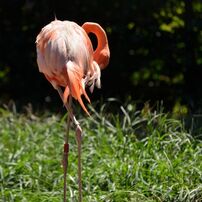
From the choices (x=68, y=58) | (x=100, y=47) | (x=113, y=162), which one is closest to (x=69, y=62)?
(x=68, y=58)

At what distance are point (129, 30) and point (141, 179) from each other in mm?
2886

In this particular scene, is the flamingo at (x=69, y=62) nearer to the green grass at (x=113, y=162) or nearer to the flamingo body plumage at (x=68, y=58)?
the flamingo body plumage at (x=68, y=58)

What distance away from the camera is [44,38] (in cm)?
404

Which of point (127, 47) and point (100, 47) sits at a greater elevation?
point (100, 47)

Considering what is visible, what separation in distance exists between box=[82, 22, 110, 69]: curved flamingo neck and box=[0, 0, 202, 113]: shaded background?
1.87 metres

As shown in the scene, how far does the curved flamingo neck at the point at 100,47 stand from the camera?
14.9 feet

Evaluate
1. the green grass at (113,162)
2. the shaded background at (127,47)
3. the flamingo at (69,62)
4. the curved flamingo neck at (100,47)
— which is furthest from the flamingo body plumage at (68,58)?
the shaded background at (127,47)

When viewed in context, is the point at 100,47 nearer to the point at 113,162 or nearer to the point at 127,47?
the point at 113,162

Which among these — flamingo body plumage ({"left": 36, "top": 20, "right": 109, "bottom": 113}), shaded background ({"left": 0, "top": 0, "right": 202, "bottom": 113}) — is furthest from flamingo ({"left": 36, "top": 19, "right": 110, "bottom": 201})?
shaded background ({"left": 0, "top": 0, "right": 202, "bottom": 113})

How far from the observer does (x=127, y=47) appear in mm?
7230

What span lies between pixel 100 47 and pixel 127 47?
2.61 metres

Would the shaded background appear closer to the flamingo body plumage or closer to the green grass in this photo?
the green grass

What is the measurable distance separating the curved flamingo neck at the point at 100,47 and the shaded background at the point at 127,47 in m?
1.87

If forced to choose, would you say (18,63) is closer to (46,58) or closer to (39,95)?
(39,95)
